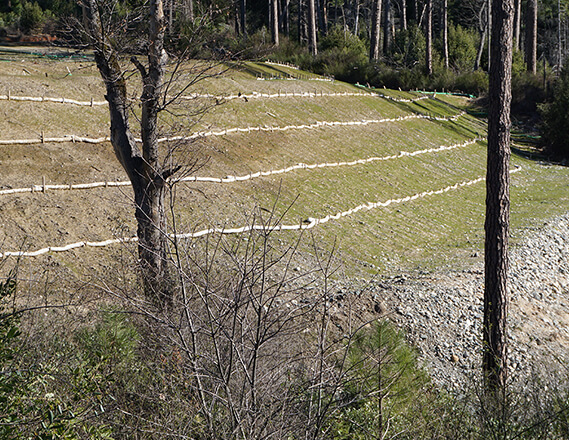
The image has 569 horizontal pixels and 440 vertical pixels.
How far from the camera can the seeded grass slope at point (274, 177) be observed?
10.5m

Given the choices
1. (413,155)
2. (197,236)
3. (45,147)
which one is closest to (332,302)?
(197,236)

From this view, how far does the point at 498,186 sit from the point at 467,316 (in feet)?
10.2

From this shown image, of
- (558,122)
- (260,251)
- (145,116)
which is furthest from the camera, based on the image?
(558,122)

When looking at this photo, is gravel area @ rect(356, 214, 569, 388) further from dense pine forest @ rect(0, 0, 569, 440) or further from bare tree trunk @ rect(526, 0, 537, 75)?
bare tree trunk @ rect(526, 0, 537, 75)

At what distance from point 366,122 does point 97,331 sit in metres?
16.7

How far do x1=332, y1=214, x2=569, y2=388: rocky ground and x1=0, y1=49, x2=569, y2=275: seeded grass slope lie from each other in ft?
3.31

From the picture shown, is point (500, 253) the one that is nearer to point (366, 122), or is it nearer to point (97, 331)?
point (97, 331)

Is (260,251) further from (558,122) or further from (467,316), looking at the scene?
(558,122)

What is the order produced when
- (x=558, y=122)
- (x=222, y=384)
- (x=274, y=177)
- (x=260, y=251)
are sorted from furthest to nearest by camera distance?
(x=558, y=122), (x=274, y=177), (x=260, y=251), (x=222, y=384)

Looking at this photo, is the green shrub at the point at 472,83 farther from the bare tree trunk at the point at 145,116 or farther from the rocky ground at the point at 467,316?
the bare tree trunk at the point at 145,116

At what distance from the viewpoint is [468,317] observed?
402 inches

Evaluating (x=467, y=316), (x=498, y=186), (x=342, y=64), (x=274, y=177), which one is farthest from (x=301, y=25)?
(x=498, y=186)

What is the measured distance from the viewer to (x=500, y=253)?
7875mm

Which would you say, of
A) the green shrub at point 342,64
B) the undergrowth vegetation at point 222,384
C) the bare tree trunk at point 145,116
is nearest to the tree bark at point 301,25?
the green shrub at point 342,64
